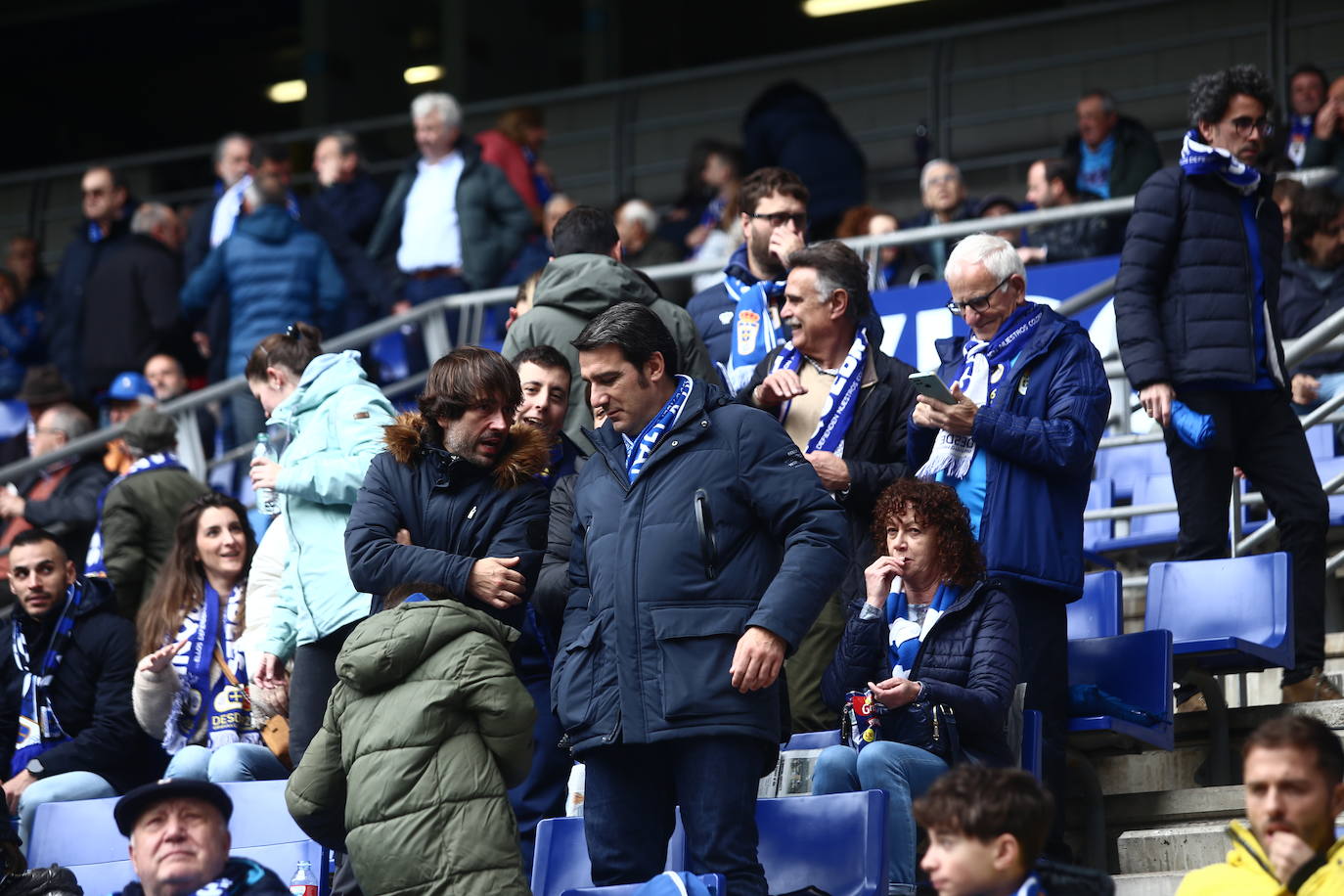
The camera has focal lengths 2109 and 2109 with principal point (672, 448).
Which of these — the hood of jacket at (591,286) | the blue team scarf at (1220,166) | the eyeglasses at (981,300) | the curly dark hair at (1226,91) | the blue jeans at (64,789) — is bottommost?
the blue jeans at (64,789)

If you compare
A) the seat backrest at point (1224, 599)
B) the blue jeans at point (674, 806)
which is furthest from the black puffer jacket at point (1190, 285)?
the blue jeans at point (674, 806)

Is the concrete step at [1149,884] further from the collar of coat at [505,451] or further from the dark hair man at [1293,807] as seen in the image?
the collar of coat at [505,451]

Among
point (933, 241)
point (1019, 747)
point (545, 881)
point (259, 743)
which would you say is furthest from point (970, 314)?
point (933, 241)

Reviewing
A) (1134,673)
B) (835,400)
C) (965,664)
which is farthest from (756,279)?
(965,664)

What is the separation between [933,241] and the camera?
11.3 m

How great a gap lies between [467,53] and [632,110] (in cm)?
228

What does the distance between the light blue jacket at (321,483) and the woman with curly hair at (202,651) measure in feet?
2.36

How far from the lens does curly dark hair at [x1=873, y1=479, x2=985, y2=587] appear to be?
5.68m

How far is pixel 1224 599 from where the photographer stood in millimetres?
6754

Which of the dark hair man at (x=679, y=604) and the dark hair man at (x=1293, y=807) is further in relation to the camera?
the dark hair man at (x=679, y=604)

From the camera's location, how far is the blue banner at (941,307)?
9461 millimetres

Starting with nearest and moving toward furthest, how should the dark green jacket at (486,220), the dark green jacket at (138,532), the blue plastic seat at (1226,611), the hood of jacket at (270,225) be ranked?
the blue plastic seat at (1226,611) < the dark green jacket at (138,532) < the hood of jacket at (270,225) < the dark green jacket at (486,220)

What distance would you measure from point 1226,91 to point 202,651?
3.88m

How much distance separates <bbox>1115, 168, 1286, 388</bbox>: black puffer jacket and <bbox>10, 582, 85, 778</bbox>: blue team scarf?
384 cm
